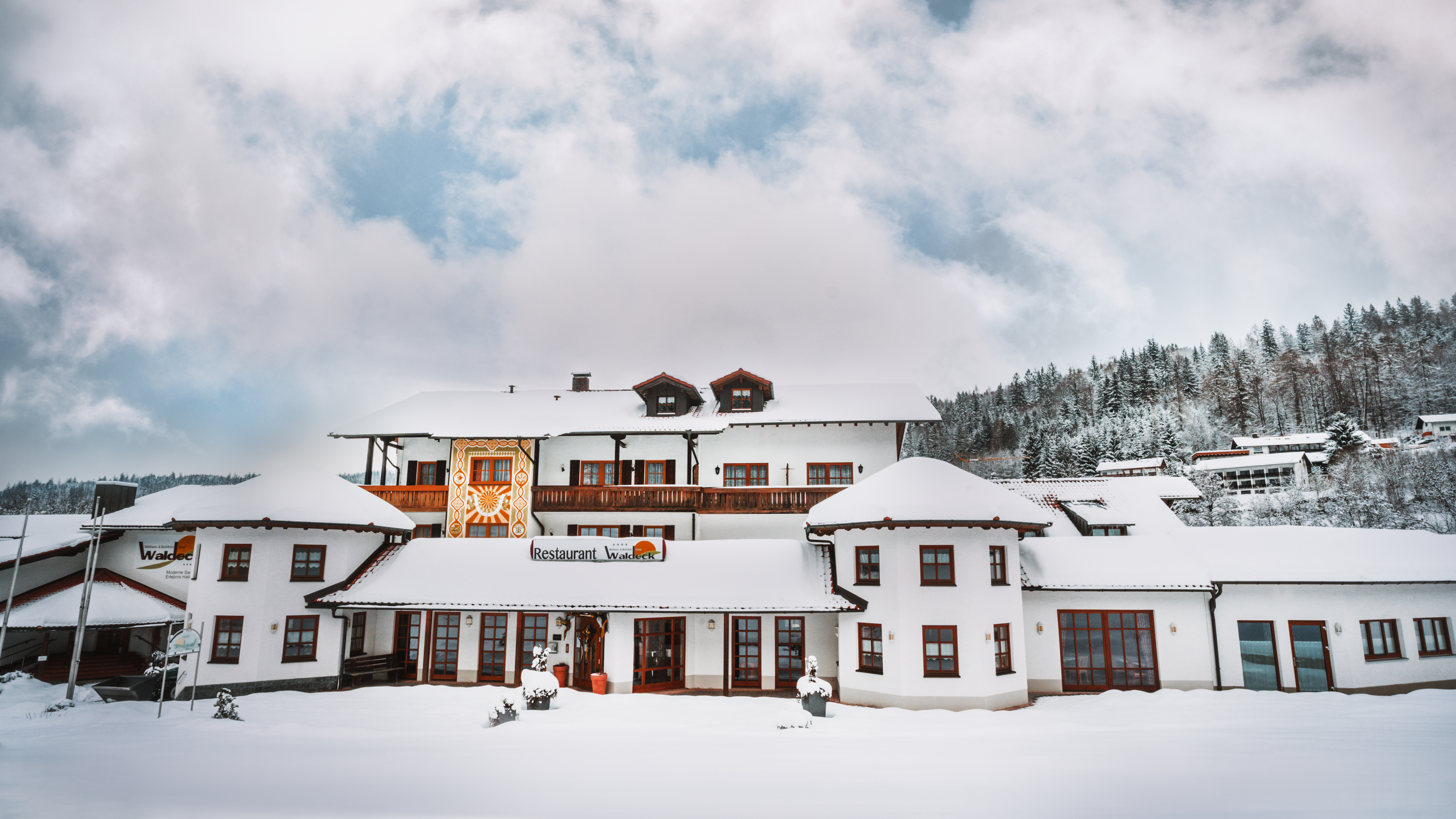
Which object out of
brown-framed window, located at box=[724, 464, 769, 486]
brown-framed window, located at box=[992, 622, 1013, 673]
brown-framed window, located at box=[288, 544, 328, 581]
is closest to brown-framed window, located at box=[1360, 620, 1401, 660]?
brown-framed window, located at box=[992, 622, 1013, 673]

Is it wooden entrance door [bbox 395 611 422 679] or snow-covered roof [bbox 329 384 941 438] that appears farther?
snow-covered roof [bbox 329 384 941 438]

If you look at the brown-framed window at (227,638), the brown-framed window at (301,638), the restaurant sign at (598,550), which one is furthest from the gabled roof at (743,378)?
the brown-framed window at (227,638)

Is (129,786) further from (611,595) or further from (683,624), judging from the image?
(683,624)

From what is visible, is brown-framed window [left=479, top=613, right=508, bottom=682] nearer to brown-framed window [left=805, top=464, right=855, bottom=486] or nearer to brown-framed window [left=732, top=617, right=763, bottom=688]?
brown-framed window [left=732, top=617, right=763, bottom=688]

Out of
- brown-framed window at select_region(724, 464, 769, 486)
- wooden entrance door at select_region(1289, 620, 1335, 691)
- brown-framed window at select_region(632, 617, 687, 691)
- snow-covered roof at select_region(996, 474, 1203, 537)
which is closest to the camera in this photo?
wooden entrance door at select_region(1289, 620, 1335, 691)

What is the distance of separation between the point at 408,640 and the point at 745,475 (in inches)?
501

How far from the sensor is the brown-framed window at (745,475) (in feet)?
88.4

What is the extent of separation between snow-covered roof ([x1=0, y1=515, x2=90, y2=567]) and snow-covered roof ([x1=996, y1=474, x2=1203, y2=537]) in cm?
3209

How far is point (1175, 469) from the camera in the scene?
71.6 m

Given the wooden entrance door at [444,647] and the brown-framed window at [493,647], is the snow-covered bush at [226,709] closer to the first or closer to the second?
the wooden entrance door at [444,647]

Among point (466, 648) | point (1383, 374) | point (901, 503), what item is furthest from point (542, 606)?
point (1383, 374)

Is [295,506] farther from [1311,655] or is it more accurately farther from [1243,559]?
[1311,655]

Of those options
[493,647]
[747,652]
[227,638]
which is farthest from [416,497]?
[747,652]

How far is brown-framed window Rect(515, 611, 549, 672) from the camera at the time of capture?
66.5 feet
